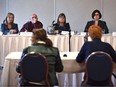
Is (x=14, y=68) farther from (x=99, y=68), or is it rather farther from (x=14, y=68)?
(x=99, y=68)

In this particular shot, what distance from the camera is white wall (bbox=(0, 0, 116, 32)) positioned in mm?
7871

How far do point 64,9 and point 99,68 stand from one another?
5.05m

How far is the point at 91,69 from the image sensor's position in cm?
304

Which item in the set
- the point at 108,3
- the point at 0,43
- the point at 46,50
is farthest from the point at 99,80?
the point at 108,3

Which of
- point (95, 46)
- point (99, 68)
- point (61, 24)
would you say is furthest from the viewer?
point (61, 24)

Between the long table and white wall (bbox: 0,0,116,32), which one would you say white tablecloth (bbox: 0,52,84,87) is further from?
white wall (bbox: 0,0,116,32)

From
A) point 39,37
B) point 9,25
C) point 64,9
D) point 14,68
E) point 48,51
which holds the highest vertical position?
point 64,9

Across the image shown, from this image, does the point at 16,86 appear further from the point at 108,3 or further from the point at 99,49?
the point at 108,3

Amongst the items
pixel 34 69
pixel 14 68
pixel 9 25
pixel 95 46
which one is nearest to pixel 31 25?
pixel 9 25

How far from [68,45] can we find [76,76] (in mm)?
1422

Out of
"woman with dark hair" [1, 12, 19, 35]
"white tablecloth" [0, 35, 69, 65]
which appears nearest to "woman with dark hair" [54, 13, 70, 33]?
"white tablecloth" [0, 35, 69, 65]

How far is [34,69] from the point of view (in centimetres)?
292

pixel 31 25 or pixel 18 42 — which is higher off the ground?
pixel 31 25

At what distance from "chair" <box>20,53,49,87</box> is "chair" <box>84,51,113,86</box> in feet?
1.65
